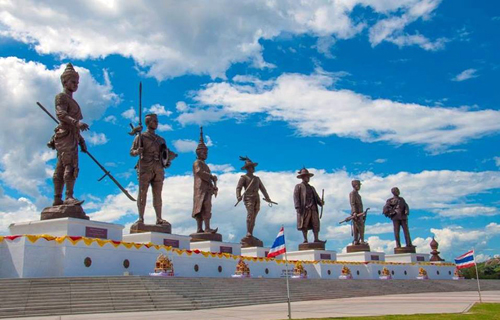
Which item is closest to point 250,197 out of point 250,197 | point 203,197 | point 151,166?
point 250,197

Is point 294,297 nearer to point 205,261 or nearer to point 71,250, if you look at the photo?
point 205,261

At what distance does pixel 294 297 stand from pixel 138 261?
540cm

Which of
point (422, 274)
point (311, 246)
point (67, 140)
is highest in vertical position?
point (67, 140)

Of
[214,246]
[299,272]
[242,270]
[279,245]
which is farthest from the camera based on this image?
[299,272]

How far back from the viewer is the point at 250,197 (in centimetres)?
2589

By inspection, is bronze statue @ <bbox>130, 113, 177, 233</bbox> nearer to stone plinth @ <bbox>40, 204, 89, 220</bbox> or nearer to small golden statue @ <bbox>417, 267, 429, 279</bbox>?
stone plinth @ <bbox>40, 204, 89, 220</bbox>

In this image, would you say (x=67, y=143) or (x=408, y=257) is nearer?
(x=67, y=143)

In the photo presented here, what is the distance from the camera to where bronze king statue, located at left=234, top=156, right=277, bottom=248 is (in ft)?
84.5

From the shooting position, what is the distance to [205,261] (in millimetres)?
19953

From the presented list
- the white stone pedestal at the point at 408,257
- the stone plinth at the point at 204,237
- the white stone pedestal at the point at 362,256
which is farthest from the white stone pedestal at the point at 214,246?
the white stone pedestal at the point at 408,257

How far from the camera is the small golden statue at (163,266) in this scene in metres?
16.8

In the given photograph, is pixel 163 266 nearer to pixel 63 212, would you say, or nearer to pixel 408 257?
pixel 63 212

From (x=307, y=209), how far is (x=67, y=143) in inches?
547

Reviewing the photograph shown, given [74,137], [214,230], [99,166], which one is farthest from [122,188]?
[214,230]
